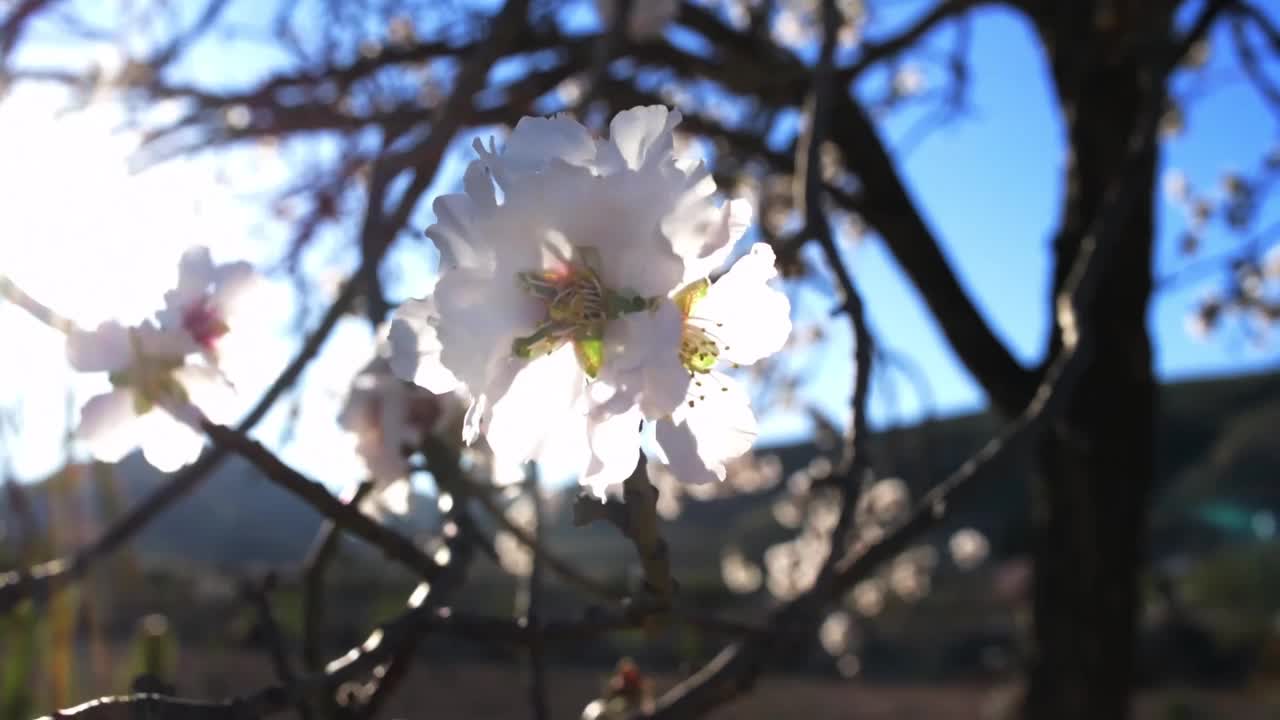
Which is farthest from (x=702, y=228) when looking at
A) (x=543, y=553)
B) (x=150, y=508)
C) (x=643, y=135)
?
(x=150, y=508)

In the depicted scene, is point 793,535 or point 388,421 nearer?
point 388,421

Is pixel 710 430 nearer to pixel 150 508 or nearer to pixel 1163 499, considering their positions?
pixel 150 508

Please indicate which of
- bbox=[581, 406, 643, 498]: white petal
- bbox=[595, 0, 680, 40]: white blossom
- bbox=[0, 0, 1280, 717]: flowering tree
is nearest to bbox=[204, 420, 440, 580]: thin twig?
bbox=[0, 0, 1280, 717]: flowering tree

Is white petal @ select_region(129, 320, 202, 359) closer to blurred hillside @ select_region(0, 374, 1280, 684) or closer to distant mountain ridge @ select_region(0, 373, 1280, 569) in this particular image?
blurred hillside @ select_region(0, 374, 1280, 684)

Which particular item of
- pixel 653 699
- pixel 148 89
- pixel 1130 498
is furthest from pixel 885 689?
pixel 653 699

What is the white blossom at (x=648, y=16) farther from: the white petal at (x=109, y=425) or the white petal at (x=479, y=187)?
the white petal at (x=479, y=187)

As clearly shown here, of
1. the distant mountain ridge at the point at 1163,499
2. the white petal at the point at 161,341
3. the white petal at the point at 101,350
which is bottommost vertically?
the distant mountain ridge at the point at 1163,499

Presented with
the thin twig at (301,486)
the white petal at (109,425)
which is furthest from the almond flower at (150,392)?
the thin twig at (301,486)

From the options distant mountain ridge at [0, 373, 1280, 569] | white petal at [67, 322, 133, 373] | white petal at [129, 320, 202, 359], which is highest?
white petal at [67, 322, 133, 373]

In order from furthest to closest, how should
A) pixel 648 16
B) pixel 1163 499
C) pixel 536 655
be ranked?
pixel 1163 499, pixel 648 16, pixel 536 655
